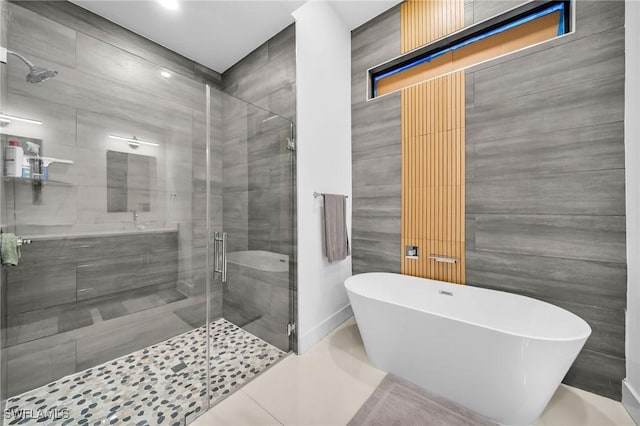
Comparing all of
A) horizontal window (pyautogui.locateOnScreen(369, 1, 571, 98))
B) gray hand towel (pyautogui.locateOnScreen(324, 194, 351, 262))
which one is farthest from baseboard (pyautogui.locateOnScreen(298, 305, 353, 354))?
horizontal window (pyautogui.locateOnScreen(369, 1, 571, 98))

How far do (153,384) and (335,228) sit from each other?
177cm

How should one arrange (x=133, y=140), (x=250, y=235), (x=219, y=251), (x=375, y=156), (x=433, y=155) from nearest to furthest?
1. (x=219, y=251)
2. (x=133, y=140)
3. (x=250, y=235)
4. (x=433, y=155)
5. (x=375, y=156)

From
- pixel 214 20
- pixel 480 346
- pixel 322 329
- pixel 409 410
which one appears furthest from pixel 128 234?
pixel 480 346

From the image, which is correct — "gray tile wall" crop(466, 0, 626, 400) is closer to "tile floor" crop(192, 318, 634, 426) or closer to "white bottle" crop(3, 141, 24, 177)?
"tile floor" crop(192, 318, 634, 426)

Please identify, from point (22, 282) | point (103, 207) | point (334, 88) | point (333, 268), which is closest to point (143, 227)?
point (103, 207)

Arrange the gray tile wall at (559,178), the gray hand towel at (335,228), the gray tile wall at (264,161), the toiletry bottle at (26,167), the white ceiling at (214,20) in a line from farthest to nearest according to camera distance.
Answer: the gray hand towel at (335,228)
the white ceiling at (214,20)
the gray tile wall at (264,161)
the gray tile wall at (559,178)
the toiletry bottle at (26,167)

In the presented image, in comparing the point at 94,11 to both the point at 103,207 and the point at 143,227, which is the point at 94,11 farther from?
the point at 143,227

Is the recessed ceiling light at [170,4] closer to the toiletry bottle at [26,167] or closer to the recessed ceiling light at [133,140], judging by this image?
the recessed ceiling light at [133,140]

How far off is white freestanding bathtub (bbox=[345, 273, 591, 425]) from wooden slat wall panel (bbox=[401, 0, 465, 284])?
0.35 m

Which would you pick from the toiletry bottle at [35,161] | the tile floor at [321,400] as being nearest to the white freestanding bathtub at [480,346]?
the tile floor at [321,400]

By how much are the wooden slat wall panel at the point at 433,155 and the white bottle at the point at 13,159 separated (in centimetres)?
271

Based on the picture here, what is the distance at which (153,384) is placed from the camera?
1.64 m

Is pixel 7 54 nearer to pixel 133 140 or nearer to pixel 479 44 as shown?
pixel 133 140

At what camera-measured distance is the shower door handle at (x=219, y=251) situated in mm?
1715
